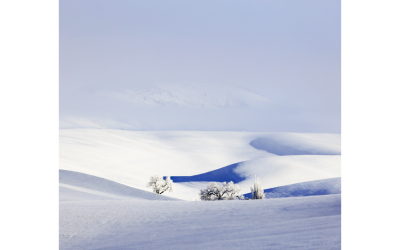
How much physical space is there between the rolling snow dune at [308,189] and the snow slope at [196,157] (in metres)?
2.02

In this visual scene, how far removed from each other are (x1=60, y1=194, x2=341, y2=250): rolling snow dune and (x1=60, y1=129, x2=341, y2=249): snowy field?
0.01 m

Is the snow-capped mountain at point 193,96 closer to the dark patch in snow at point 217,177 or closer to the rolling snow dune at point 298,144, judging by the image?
the rolling snow dune at point 298,144

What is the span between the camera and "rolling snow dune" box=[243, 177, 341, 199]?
16.3m

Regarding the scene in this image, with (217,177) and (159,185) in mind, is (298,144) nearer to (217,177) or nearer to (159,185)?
(217,177)

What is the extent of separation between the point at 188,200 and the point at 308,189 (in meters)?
5.72

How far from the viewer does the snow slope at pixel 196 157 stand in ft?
78.5

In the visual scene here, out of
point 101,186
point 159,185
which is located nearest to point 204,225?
point 101,186

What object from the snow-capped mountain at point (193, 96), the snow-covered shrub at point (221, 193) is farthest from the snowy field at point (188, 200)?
the snow-capped mountain at point (193, 96)

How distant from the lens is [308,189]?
1689 centimetres
